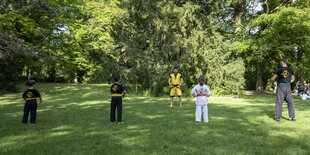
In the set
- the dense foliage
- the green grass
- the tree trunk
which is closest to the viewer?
the green grass

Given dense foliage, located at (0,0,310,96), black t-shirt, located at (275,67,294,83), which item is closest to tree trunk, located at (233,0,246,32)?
dense foliage, located at (0,0,310,96)

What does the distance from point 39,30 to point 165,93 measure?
14214 millimetres

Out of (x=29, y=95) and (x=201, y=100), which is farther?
(x=29, y=95)

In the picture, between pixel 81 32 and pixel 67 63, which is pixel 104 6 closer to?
pixel 81 32

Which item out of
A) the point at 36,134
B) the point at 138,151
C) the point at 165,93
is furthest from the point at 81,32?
the point at 138,151

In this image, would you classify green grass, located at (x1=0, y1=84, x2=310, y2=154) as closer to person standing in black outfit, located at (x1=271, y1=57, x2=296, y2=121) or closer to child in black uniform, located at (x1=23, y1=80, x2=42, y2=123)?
child in black uniform, located at (x1=23, y1=80, x2=42, y2=123)

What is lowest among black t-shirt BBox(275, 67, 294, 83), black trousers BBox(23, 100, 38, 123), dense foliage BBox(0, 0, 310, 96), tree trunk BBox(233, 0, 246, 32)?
black trousers BBox(23, 100, 38, 123)

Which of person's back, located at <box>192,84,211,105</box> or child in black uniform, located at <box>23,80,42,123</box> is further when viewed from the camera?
child in black uniform, located at <box>23,80,42,123</box>

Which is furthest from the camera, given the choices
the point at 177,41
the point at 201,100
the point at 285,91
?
the point at 177,41

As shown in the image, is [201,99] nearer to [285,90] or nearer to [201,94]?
[201,94]

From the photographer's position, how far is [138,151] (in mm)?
4234

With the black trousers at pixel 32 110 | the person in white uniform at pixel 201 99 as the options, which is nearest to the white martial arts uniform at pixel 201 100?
the person in white uniform at pixel 201 99

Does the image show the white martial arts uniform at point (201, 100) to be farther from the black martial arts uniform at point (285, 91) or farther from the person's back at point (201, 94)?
the black martial arts uniform at point (285, 91)

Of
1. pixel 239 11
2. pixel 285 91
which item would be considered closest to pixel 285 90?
pixel 285 91
